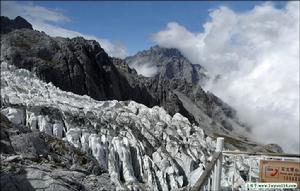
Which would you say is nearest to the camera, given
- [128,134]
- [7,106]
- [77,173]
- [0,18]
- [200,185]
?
[200,185]

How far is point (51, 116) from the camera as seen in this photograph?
2867 inches

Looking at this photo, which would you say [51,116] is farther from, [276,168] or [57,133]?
[276,168]

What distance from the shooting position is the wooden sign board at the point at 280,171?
15.9m

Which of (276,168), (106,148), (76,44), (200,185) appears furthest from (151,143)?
(76,44)

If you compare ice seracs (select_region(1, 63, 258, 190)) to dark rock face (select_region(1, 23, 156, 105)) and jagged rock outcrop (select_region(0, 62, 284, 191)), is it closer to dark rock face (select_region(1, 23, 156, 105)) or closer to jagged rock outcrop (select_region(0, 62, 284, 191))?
jagged rock outcrop (select_region(0, 62, 284, 191))

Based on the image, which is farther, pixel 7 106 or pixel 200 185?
pixel 7 106

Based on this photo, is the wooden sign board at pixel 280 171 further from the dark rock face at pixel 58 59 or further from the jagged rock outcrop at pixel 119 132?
the dark rock face at pixel 58 59

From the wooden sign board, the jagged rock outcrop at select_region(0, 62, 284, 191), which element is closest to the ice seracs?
the jagged rock outcrop at select_region(0, 62, 284, 191)

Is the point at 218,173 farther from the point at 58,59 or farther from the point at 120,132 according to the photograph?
the point at 58,59

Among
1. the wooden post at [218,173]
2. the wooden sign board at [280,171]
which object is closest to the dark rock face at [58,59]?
the wooden sign board at [280,171]

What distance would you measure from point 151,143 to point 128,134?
675 cm

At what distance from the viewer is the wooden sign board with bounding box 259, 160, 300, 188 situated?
15.9m

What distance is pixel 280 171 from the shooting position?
16234 mm

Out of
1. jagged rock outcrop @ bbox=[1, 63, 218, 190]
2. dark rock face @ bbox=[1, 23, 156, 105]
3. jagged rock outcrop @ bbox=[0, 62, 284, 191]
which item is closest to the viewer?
jagged rock outcrop @ bbox=[0, 62, 284, 191]
